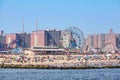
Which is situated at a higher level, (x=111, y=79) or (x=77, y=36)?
(x=77, y=36)

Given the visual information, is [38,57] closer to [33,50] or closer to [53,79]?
[33,50]

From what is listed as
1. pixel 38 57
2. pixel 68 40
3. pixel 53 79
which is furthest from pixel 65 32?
pixel 53 79

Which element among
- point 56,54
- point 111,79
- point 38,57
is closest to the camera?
point 111,79

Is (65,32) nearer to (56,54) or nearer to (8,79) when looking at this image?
(56,54)

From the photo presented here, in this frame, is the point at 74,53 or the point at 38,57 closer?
the point at 38,57

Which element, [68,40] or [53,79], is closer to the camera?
[53,79]

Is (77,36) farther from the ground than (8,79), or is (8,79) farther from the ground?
(77,36)

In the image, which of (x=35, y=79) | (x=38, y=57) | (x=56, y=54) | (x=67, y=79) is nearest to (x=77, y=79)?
(x=67, y=79)

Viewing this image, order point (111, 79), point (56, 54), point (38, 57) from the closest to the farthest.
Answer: point (111, 79)
point (38, 57)
point (56, 54)

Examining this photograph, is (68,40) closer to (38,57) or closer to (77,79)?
(38,57)

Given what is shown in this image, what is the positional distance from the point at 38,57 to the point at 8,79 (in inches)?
4458

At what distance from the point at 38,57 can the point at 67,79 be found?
11327 cm

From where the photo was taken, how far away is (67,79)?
195ft

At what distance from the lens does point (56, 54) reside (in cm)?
18862
